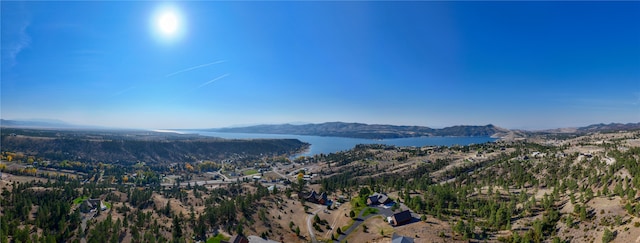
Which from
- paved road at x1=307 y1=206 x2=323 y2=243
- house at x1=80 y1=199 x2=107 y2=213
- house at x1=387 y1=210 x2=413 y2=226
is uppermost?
house at x1=387 y1=210 x2=413 y2=226

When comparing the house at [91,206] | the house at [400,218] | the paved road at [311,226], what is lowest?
the paved road at [311,226]

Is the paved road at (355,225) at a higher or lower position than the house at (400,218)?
lower

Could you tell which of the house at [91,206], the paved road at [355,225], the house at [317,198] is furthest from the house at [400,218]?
the house at [91,206]

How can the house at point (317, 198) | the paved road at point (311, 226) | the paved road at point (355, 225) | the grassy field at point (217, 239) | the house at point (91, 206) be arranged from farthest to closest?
1. the house at point (317, 198)
2. the house at point (91, 206)
3. the paved road at point (311, 226)
4. the paved road at point (355, 225)
5. the grassy field at point (217, 239)

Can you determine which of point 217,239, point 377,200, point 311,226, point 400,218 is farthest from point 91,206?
point 400,218

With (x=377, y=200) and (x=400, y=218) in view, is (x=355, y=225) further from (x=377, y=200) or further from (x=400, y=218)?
(x=377, y=200)

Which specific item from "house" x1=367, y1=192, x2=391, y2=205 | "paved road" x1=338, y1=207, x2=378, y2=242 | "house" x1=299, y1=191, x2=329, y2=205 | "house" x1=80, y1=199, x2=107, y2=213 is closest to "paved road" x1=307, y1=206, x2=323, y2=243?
"house" x1=299, y1=191, x2=329, y2=205

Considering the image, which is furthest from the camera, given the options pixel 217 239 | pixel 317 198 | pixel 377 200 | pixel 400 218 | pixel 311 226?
pixel 317 198

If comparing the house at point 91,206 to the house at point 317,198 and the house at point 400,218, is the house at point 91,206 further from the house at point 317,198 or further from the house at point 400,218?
the house at point 400,218

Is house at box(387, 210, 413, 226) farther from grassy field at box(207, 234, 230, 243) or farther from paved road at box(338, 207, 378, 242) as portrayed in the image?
grassy field at box(207, 234, 230, 243)

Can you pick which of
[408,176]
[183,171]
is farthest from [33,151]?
[408,176]

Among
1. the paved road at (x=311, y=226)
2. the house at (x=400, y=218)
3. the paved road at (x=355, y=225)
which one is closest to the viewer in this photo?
the paved road at (x=355, y=225)

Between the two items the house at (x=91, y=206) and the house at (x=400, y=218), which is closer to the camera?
the house at (x=400, y=218)
